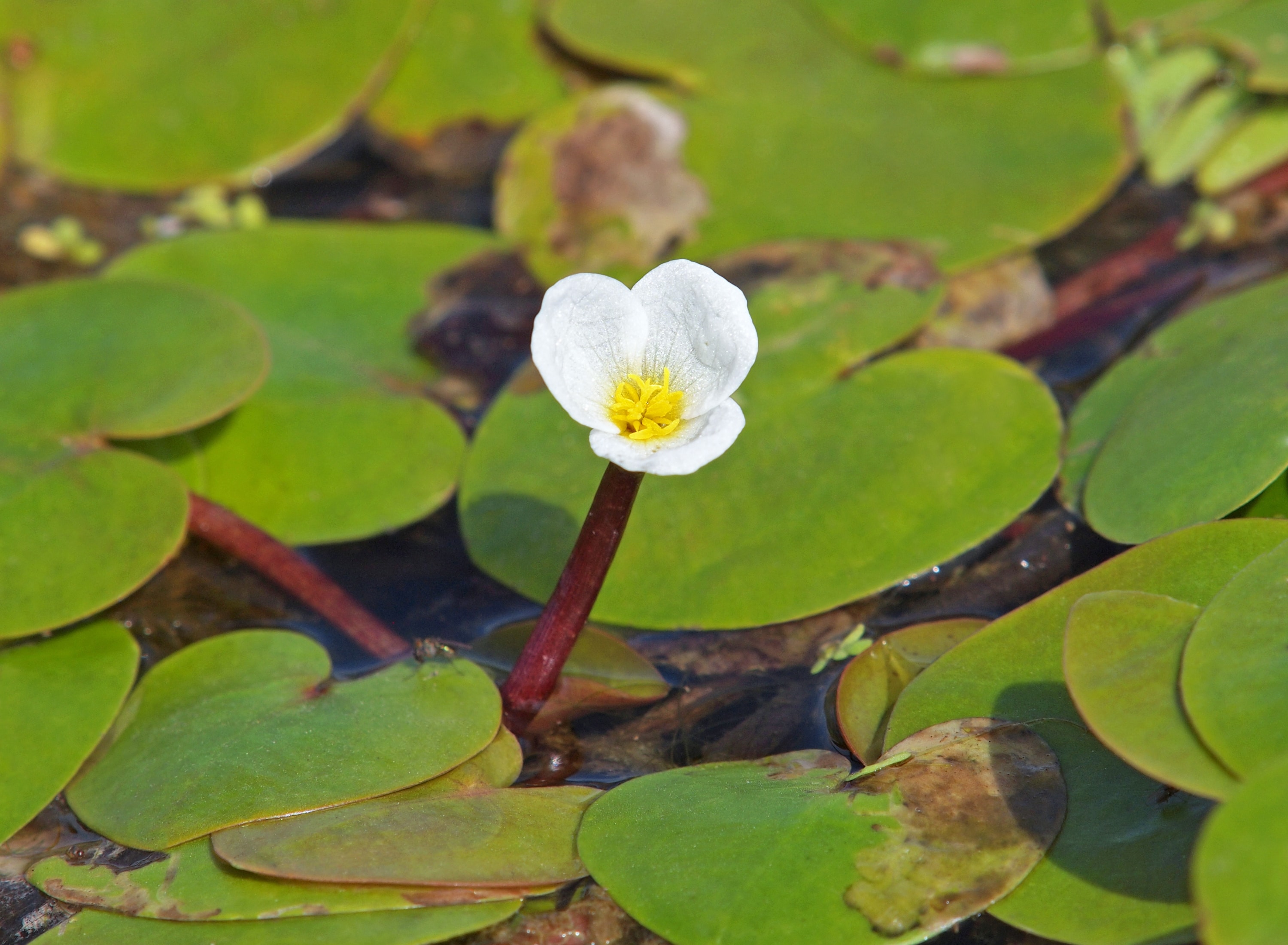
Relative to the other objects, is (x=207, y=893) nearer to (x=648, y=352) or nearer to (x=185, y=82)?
(x=648, y=352)

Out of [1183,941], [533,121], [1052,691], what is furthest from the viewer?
[533,121]

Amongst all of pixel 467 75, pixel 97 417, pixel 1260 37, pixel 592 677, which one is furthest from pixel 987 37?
pixel 97 417

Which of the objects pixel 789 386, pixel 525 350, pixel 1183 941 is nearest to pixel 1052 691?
pixel 1183 941

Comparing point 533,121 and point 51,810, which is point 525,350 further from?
point 51,810

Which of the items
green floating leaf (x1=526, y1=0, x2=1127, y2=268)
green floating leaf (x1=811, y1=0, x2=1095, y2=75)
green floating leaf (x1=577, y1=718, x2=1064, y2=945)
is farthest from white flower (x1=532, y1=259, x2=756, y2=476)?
green floating leaf (x1=811, y1=0, x2=1095, y2=75)

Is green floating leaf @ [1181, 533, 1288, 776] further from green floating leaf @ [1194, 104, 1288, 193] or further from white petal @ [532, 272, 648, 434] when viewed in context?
green floating leaf @ [1194, 104, 1288, 193]

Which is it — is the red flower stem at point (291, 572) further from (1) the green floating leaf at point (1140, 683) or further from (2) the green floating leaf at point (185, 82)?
(2) the green floating leaf at point (185, 82)
